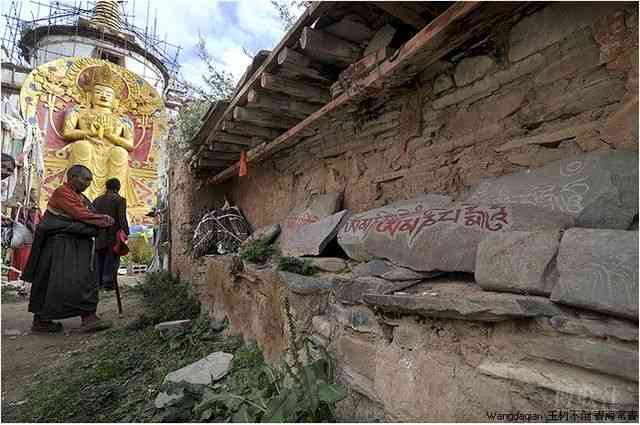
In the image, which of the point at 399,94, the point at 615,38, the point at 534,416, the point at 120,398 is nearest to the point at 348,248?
the point at 399,94

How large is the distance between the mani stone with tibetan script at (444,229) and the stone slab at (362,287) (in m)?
0.13

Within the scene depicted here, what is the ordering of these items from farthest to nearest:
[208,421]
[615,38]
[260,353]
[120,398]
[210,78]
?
[210,78]
[260,353]
[120,398]
[208,421]
[615,38]

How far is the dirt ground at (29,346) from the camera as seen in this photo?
2658mm

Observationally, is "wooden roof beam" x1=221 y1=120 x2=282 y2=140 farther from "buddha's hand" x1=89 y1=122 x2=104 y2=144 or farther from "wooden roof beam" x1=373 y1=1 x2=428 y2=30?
"buddha's hand" x1=89 y1=122 x2=104 y2=144

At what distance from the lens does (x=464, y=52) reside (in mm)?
1921

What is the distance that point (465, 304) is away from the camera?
115 centimetres

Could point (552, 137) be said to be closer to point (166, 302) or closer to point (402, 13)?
point (402, 13)

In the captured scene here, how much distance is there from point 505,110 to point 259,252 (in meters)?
2.18

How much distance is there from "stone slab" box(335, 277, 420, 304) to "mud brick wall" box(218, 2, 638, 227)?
0.80 meters

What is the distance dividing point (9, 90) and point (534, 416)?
19990 millimetres

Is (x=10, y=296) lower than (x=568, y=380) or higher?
lower

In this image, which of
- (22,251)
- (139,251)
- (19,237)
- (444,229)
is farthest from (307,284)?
(139,251)

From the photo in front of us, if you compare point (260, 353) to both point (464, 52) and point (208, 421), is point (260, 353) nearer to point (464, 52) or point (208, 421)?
point (208, 421)

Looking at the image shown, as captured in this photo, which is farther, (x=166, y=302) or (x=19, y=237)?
(x=19, y=237)
